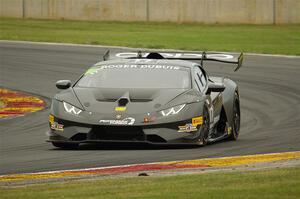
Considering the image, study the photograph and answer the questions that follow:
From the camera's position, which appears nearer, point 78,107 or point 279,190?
point 279,190

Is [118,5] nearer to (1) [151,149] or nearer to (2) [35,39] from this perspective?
(2) [35,39]

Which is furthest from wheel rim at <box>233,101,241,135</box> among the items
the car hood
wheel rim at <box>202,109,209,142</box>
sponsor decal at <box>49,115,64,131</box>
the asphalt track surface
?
sponsor decal at <box>49,115,64,131</box>

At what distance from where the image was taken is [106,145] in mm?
13977

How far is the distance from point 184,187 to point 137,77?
5.03 metres

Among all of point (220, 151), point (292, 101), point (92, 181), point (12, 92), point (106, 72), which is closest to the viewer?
point (92, 181)

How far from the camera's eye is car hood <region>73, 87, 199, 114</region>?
1352cm

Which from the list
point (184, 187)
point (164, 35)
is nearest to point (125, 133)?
point (184, 187)

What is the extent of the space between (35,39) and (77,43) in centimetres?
184

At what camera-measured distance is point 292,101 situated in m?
21.3

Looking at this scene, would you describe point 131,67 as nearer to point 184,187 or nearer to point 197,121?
point 197,121

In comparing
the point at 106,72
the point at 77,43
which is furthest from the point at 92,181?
the point at 77,43

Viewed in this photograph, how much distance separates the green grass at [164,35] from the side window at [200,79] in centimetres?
1643

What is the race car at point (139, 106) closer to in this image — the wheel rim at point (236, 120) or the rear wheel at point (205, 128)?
the rear wheel at point (205, 128)

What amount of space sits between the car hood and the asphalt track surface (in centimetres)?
53
